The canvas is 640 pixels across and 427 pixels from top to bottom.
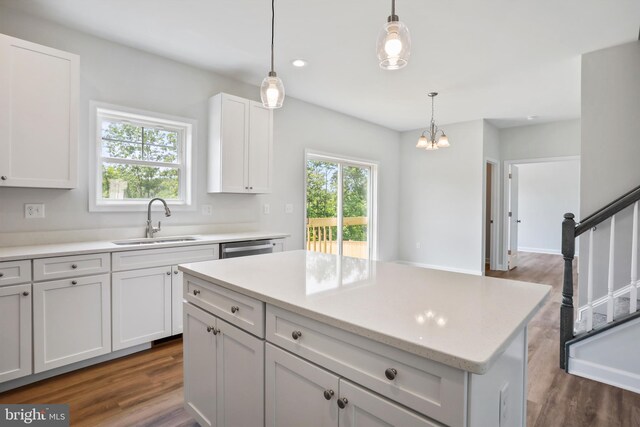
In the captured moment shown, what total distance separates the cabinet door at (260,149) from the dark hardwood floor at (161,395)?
5.94 feet

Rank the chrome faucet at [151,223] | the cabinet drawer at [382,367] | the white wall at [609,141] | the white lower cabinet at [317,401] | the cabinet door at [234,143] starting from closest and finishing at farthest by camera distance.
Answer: the cabinet drawer at [382,367], the white lower cabinet at [317,401], the white wall at [609,141], the chrome faucet at [151,223], the cabinet door at [234,143]

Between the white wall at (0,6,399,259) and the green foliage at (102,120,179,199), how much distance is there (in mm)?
205

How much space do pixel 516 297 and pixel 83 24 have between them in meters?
3.42

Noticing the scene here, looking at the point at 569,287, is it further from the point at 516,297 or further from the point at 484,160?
the point at 484,160

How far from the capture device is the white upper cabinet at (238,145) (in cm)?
338

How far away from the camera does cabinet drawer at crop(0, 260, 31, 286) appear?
6.73 ft

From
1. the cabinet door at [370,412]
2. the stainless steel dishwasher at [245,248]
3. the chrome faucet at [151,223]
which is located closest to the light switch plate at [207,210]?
the chrome faucet at [151,223]

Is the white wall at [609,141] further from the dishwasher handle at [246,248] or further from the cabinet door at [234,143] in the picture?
the cabinet door at [234,143]

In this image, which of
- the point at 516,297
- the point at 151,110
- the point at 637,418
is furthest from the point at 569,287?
the point at 151,110

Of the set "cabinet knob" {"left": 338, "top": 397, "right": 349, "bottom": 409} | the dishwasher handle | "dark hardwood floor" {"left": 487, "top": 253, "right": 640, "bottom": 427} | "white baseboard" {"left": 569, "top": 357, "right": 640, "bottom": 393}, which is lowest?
"dark hardwood floor" {"left": 487, "top": 253, "right": 640, "bottom": 427}

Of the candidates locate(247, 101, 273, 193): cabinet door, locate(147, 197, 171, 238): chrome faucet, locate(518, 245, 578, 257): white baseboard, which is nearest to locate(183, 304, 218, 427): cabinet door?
locate(147, 197, 171, 238): chrome faucet

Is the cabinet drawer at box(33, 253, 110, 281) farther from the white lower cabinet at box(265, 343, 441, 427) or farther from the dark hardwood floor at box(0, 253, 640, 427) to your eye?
the white lower cabinet at box(265, 343, 441, 427)

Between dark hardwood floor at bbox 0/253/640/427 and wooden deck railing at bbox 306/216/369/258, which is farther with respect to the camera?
wooden deck railing at bbox 306/216/369/258

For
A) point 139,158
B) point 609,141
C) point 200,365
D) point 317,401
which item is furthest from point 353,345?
point 609,141
